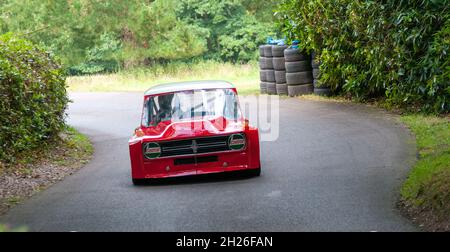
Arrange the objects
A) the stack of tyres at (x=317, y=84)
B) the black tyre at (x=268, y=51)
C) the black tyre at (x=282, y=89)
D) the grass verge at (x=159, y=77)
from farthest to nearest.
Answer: the grass verge at (x=159, y=77), the black tyre at (x=268, y=51), the black tyre at (x=282, y=89), the stack of tyres at (x=317, y=84)

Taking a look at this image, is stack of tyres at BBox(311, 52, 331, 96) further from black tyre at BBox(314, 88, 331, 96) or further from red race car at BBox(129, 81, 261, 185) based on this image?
red race car at BBox(129, 81, 261, 185)

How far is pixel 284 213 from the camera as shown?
946cm

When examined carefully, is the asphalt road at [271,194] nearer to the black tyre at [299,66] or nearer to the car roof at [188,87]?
the car roof at [188,87]

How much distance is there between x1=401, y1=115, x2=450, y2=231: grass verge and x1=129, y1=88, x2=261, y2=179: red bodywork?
2409 millimetres

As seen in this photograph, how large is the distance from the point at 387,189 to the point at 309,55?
15867 millimetres

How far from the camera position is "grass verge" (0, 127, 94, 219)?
12297 mm

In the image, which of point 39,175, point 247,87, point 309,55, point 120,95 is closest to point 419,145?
point 39,175

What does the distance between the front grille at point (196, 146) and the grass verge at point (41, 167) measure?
2.25 metres

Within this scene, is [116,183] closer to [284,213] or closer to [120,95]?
[284,213]

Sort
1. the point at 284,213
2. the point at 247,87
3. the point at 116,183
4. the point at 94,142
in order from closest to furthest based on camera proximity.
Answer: the point at 284,213 < the point at 116,183 < the point at 94,142 < the point at 247,87

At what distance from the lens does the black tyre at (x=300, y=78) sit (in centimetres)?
2618

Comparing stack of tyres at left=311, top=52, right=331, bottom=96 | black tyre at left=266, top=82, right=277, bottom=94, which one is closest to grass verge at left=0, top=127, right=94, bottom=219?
stack of tyres at left=311, top=52, right=331, bottom=96

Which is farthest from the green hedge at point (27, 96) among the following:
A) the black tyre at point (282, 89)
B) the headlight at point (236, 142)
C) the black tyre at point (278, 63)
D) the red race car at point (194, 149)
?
the black tyre at point (282, 89)
